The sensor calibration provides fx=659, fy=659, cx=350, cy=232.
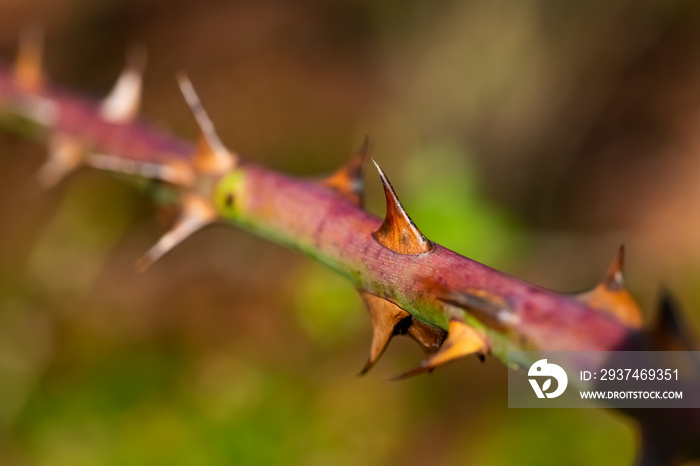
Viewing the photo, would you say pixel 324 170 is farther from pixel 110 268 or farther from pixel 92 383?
pixel 92 383

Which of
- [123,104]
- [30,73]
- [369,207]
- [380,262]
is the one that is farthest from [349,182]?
[369,207]

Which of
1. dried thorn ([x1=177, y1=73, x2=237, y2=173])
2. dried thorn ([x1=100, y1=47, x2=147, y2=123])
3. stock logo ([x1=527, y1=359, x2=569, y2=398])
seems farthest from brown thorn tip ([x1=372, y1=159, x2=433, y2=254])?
dried thorn ([x1=100, y1=47, x2=147, y2=123])

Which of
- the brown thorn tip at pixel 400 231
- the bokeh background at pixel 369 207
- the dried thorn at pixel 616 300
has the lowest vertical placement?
the bokeh background at pixel 369 207

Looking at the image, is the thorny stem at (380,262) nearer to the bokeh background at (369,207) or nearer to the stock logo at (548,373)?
the stock logo at (548,373)

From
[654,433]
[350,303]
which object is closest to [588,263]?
[350,303]

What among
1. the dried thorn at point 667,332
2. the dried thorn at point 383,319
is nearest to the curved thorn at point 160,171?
the dried thorn at point 383,319

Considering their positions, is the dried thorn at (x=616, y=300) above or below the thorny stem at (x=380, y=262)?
above

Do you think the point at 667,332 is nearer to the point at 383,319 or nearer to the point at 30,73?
the point at 383,319
